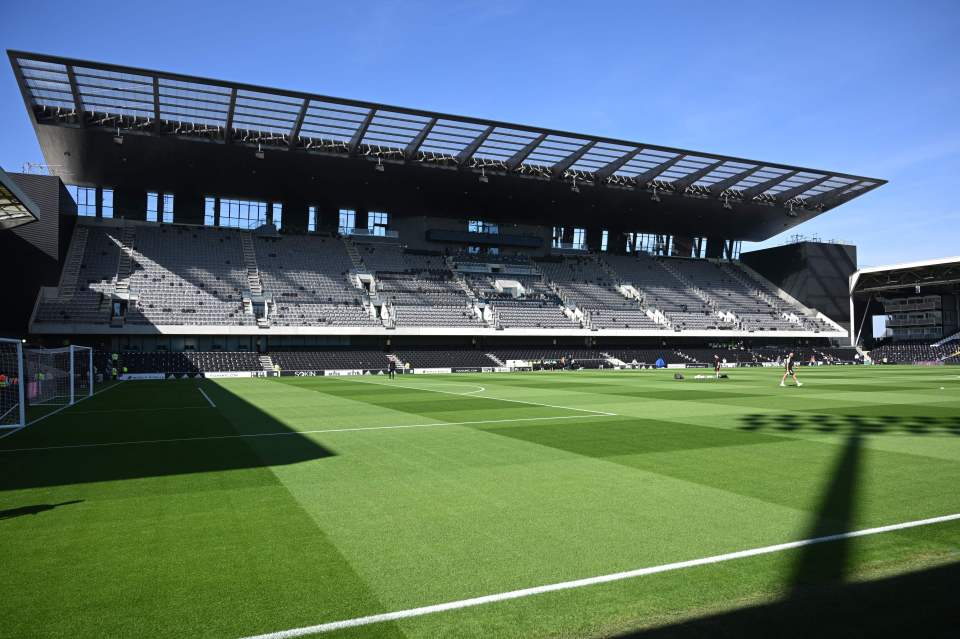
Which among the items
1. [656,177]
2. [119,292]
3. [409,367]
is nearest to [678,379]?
[409,367]

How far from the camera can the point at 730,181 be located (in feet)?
211

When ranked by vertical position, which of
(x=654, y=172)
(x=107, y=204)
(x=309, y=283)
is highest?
(x=654, y=172)

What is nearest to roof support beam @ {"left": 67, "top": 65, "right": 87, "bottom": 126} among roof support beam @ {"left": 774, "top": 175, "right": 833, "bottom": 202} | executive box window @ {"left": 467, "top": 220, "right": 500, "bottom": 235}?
executive box window @ {"left": 467, "top": 220, "right": 500, "bottom": 235}

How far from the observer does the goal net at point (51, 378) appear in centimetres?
2494

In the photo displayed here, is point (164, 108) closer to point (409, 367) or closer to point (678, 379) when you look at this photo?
point (409, 367)

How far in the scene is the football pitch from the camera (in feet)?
16.0

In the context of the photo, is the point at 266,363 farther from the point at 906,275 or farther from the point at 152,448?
the point at 906,275

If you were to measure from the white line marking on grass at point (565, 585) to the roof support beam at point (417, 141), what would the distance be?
1826 inches

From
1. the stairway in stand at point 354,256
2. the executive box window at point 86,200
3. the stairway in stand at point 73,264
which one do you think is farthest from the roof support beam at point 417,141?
the executive box window at point 86,200

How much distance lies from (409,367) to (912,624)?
50.8 metres

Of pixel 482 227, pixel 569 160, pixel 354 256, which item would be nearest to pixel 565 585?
pixel 569 160

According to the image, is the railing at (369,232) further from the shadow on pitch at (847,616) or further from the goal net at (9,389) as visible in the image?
the shadow on pitch at (847,616)

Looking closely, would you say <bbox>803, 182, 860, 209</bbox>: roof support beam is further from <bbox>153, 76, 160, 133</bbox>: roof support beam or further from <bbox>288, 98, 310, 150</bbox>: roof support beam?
<bbox>153, 76, 160, 133</bbox>: roof support beam

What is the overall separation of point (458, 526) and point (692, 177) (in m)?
62.4
